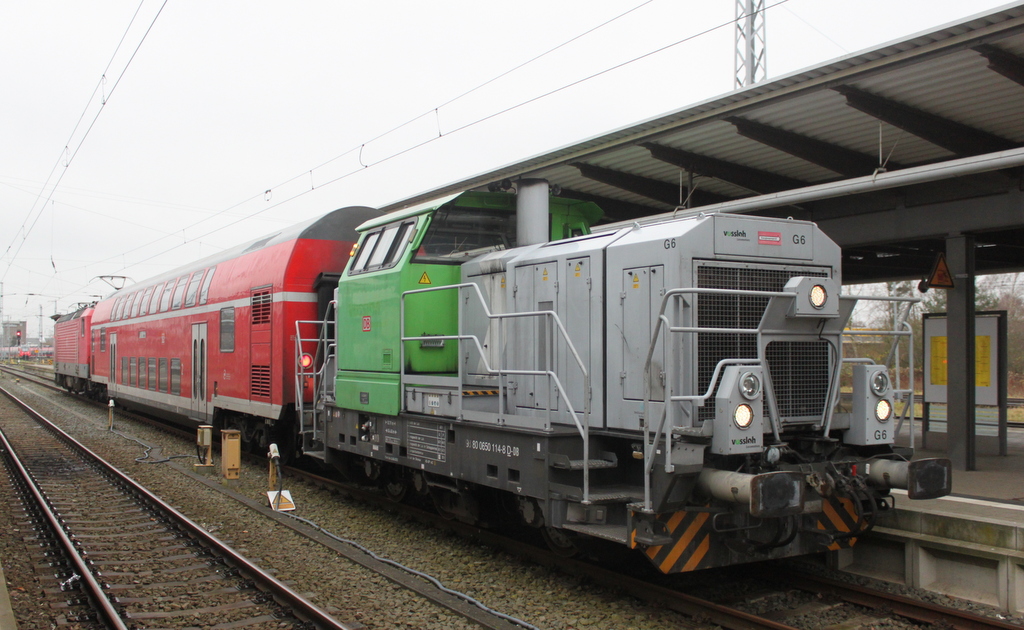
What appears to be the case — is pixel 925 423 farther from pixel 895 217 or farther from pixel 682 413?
pixel 682 413

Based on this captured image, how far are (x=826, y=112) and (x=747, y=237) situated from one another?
369 centimetres

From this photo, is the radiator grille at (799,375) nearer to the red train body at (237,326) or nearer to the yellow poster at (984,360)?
the yellow poster at (984,360)

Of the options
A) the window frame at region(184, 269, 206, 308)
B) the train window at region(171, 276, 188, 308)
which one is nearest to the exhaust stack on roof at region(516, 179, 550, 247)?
the window frame at region(184, 269, 206, 308)

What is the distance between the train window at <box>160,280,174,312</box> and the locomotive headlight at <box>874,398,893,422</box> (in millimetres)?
14120

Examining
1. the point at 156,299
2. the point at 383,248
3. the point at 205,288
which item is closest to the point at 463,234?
the point at 383,248

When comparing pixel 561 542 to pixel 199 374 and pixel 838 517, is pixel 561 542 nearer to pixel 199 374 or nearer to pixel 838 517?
pixel 838 517

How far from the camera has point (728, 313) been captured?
555cm

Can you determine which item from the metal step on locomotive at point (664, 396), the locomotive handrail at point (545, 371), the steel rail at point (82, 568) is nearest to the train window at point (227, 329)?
the steel rail at point (82, 568)

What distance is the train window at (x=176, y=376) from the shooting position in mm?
14906

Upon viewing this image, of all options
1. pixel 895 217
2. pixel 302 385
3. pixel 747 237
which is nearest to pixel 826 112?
pixel 895 217

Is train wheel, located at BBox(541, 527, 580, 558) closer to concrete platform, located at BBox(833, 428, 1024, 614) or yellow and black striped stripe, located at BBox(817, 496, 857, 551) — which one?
yellow and black striped stripe, located at BBox(817, 496, 857, 551)

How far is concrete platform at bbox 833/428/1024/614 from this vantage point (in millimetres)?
5547

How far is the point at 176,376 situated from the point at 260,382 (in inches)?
183

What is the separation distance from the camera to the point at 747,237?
5.66 meters
